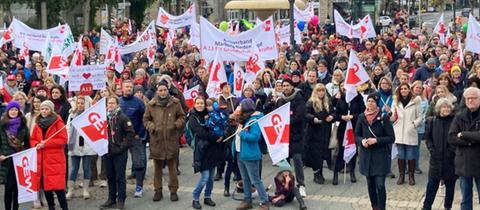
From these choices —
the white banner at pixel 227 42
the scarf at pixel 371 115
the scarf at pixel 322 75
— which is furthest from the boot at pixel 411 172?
the white banner at pixel 227 42

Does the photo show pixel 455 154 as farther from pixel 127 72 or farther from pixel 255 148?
pixel 127 72

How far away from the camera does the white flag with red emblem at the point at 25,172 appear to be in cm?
1009

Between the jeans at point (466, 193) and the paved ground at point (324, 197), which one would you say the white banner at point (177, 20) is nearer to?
the paved ground at point (324, 197)

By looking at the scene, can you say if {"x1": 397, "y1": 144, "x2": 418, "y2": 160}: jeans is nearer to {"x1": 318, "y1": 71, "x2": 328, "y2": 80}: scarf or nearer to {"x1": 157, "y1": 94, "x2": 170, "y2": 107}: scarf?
{"x1": 318, "y1": 71, "x2": 328, "y2": 80}: scarf

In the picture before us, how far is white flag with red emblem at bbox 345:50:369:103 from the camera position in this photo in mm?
12477

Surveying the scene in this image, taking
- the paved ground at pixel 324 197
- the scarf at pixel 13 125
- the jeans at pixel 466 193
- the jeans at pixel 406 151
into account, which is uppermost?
the scarf at pixel 13 125

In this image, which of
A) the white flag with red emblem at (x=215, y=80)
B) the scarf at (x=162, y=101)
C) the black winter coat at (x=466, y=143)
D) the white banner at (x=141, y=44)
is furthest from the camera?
the white banner at (x=141, y=44)

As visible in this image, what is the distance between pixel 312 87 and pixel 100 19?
168ft

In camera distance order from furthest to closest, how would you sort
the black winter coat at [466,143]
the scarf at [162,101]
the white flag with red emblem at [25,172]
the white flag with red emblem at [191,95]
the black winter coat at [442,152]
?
the white flag with red emblem at [191,95]
the scarf at [162,101]
the white flag with red emblem at [25,172]
the black winter coat at [442,152]
the black winter coat at [466,143]

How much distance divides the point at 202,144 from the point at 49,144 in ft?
6.55

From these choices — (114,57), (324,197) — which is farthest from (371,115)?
(114,57)

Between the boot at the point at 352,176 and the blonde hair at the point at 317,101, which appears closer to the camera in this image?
the blonde hair at the point at 317,101

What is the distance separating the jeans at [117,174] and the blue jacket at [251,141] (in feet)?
5.26

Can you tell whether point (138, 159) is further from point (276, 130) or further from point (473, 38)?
point (473, 38)
